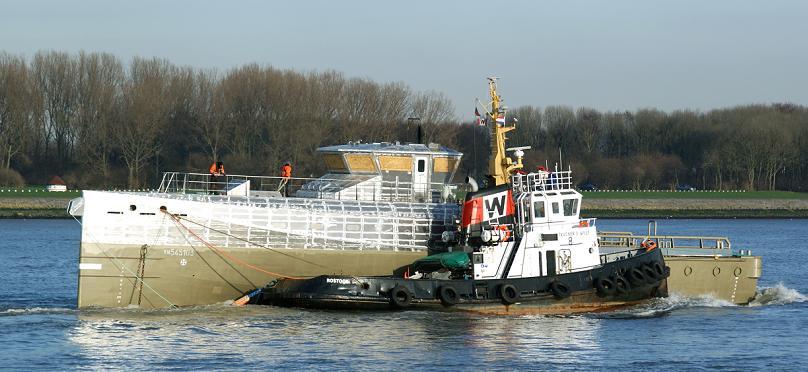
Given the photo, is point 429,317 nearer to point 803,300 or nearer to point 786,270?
point 803,300

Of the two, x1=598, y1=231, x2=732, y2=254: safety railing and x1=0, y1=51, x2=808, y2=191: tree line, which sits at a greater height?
x1=0, y1=51, x2=808, y2=191: tree line

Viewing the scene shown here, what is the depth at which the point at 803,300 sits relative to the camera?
4303 cm

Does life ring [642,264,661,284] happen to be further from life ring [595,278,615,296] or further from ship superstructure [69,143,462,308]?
ship superstructure [69,143,462,308]

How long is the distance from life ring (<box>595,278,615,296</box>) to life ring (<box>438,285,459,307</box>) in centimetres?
462

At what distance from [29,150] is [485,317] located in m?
77.2

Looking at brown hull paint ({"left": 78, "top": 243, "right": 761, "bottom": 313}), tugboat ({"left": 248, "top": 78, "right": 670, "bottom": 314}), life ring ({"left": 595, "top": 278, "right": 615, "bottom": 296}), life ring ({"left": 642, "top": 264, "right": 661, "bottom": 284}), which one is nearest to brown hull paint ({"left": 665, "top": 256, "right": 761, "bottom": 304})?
tugboat ({"left": 248, "top": 78, "right": 670, "bottom": 314})

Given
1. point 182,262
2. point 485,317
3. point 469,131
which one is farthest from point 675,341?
point 469,131

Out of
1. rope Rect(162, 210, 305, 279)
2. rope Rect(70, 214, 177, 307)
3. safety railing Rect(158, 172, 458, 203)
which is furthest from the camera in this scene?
safety railing Rect(158, 172, 458, 203)

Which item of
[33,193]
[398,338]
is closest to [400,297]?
[398,338]

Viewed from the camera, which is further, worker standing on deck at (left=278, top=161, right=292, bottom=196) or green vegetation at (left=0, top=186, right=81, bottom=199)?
green vegetation at (left=0, top=186, right=81, bottom=199)

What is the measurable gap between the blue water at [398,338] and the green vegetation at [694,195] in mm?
68035

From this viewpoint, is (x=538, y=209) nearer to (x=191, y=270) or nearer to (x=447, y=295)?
(x=447, y=295)

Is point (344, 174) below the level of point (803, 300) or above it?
above

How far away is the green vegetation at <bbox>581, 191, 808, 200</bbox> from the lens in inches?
4291
